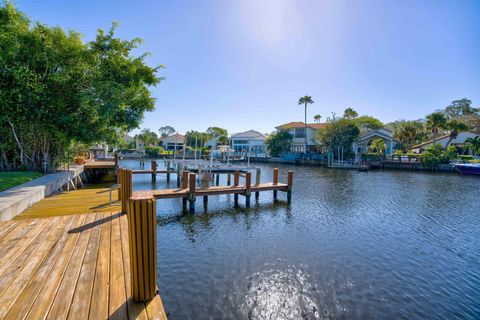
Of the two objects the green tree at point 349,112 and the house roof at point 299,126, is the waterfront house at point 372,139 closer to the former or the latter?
the house roof at point 299,126

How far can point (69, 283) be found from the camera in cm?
360

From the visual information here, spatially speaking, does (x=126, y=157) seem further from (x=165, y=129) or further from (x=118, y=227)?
(x=165, y=129)

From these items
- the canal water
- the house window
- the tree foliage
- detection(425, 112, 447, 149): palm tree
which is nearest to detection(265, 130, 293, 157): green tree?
the house window

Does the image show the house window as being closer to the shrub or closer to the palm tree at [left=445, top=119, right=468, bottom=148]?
the shrub

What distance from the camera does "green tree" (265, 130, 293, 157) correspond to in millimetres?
55250

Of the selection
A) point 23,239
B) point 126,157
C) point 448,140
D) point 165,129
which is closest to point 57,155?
point 23,239

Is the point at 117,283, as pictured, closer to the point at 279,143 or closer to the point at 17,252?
the point at 17,252

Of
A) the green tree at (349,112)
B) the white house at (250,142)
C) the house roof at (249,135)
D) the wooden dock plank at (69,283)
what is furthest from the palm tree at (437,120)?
the wooden dock plank at (69,283)

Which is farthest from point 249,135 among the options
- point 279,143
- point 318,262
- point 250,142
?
point 318,262

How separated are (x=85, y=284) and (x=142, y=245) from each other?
1.39 meters

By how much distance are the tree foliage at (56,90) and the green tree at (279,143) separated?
42070 millimetres

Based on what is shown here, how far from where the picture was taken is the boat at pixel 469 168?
1312 inches

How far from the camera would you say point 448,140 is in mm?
49094

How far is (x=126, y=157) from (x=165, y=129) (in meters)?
68.2
